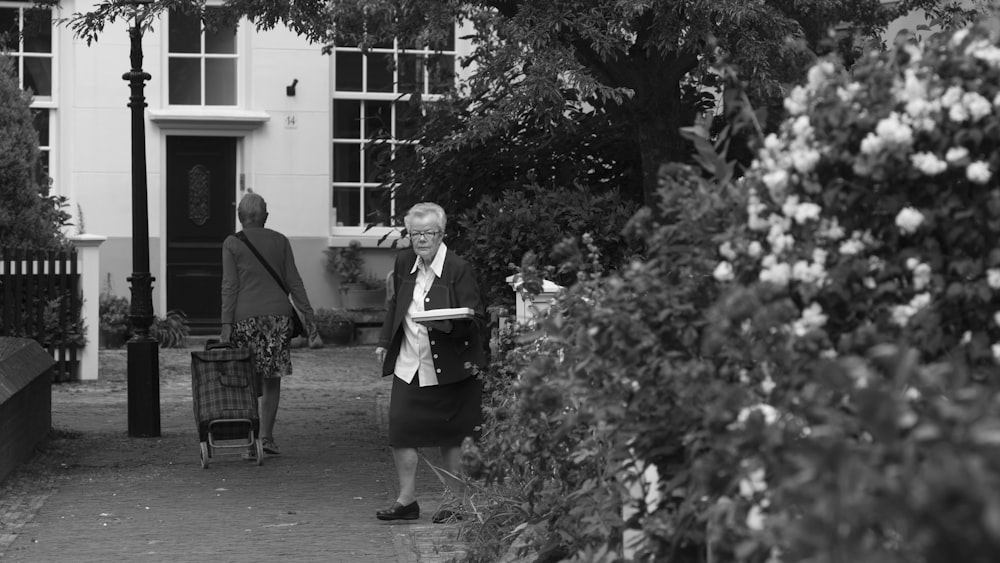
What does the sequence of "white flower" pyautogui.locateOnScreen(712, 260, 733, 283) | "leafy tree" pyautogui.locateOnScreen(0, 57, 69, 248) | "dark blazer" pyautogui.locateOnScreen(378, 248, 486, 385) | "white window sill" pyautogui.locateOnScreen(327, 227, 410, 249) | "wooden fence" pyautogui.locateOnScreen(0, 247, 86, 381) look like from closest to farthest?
"white flower" pyautogui.locateOnScreen(712, 260, 733, 283) < "dark blazer" pyautogui.locateOnScreen(378, 248, 486, 385) < "leafy tree" pyautogui.locateOnScreen(0, 57, 69, 248) < "wooden fence" pyautogui.locateOnScreen(0, 247, 86, 381) < "white window sill" pyautogui.locateOnScreen(327, 227, 410, 249)

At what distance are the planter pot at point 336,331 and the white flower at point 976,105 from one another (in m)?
15.6

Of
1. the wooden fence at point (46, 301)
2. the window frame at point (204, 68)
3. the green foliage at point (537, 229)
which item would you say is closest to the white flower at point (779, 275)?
the green foliage at point (537, 229)

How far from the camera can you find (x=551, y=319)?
4.68m

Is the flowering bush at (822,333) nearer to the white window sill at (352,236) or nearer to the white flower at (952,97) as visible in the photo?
the white flower at (952,97)

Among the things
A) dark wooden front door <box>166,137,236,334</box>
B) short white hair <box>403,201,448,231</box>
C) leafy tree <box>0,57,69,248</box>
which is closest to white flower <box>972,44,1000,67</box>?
short white hair <box>403,201,448,231</box>

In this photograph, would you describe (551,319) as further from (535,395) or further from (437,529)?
(437,529)

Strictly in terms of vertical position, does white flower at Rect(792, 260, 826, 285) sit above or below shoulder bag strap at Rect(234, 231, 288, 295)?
above

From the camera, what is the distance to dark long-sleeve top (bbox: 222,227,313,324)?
9.77 meters

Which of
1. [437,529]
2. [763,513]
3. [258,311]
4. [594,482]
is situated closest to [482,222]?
[258,311]

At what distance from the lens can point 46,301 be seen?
14.2 meters

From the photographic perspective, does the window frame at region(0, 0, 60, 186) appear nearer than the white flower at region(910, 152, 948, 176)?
No

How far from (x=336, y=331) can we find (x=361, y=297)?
0.64 m

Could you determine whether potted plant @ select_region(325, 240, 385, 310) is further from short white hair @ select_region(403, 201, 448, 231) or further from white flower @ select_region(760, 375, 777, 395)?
white flower @ select_region(760, 375, 777, 395)

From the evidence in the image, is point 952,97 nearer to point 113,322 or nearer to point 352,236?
point 113,322
